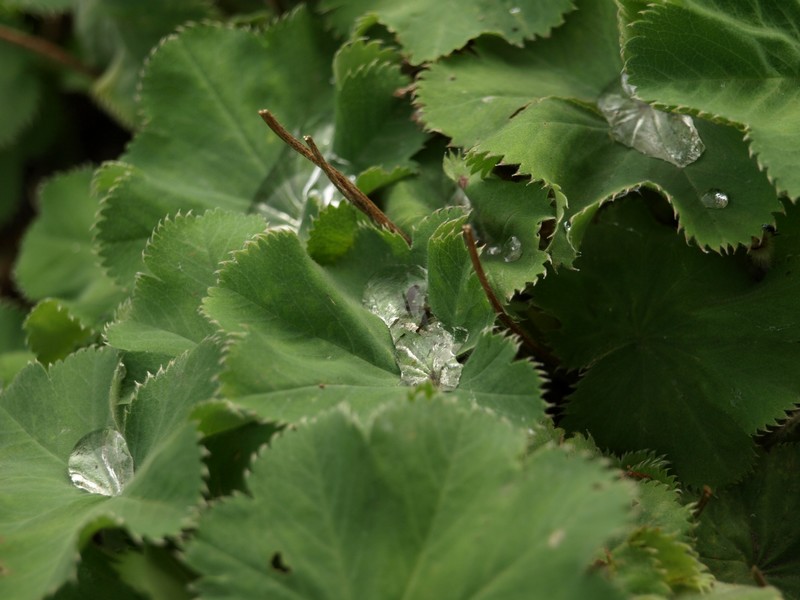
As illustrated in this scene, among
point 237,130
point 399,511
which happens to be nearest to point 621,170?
point 399,511

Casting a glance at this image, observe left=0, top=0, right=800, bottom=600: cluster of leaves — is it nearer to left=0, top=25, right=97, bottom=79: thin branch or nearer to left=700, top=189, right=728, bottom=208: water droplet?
left=700, top=189, right=728, bottom=208: water droplet

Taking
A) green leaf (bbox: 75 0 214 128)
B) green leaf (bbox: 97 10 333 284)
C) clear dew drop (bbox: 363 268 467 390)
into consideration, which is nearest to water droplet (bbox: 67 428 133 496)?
clear dew drop (bbox: 363 268 467 390)

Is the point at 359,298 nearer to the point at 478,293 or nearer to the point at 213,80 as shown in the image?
the point at 478,293

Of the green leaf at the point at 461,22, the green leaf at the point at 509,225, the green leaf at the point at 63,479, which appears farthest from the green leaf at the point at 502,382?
the green leaf at the point at 461,22

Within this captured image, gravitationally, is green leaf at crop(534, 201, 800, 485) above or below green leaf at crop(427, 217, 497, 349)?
below

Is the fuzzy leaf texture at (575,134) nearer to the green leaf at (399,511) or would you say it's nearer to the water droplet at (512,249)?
the water droplet at (512,249)
